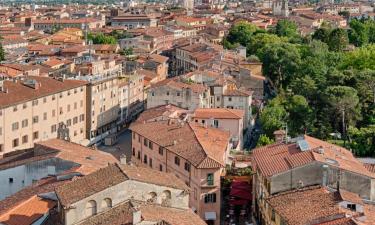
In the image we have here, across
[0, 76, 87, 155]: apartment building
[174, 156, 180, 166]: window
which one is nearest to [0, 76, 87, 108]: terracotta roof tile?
[0, 76, 87, 155]: apartment building

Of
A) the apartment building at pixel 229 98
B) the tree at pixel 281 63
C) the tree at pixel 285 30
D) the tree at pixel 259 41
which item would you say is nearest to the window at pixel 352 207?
the apartment building at pixel 229 98

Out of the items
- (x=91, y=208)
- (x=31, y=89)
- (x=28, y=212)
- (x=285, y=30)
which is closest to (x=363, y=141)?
(x=31, y=89)

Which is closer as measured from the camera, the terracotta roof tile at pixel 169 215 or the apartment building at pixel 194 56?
the terracotta roof tile at pixel 169 215

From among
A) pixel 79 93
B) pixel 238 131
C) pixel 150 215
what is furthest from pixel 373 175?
pixel 79 93

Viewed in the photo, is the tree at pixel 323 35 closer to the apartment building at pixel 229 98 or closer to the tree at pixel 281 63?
the tree at pixel 281 63

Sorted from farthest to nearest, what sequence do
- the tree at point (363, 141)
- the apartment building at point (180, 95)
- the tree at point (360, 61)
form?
1. the tree at point (360, 61)
2. the apartment building at point (180, 95)
3. the tree at point (363, 141)

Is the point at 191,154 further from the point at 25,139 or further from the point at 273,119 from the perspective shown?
the point at 25,139

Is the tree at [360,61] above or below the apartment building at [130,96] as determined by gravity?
above
